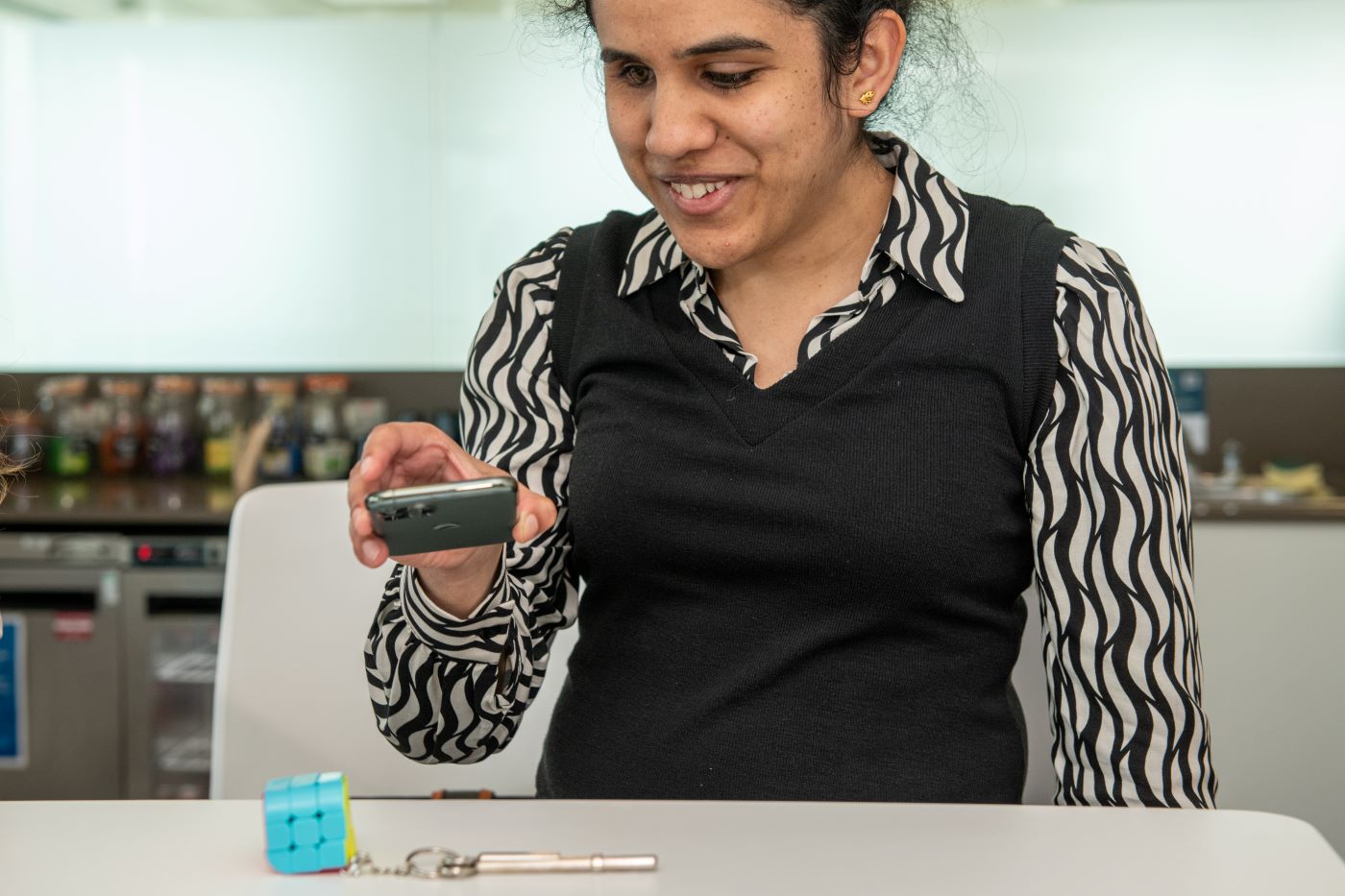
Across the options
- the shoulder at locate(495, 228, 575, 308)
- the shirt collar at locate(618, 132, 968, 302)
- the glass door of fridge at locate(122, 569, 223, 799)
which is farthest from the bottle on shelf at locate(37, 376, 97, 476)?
the shirt collar at locate(618, 132, 968, 302)

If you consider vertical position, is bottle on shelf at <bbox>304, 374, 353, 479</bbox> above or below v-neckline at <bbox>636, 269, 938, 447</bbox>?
below

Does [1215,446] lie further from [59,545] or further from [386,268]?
[59,545]

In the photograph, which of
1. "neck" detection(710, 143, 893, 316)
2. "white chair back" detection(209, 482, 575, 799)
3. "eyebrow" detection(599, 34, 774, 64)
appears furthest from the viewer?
"white chair back" detection(209, 482, 575, 799)

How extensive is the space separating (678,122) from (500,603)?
1.34 feet

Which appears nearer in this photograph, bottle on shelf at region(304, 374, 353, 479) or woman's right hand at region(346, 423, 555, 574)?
woman's right hand at region(346, 423, 555, 574)

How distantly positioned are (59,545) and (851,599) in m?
1.98

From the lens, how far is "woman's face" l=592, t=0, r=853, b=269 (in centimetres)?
99

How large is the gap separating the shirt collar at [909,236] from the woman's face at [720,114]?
0.34 feet

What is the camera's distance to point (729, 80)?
101 cm

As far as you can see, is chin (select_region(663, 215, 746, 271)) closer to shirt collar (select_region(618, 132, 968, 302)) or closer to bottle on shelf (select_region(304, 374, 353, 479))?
shirt collar (select_region(618, 132, 968, 302))

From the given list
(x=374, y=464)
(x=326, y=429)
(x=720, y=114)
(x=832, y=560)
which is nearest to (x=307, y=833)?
(x=374, y=464)

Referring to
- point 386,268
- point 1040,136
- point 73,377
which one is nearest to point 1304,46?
point 1040,136

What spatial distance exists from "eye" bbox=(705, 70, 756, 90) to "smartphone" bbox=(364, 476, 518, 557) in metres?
0.38

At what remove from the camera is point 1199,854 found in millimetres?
788
